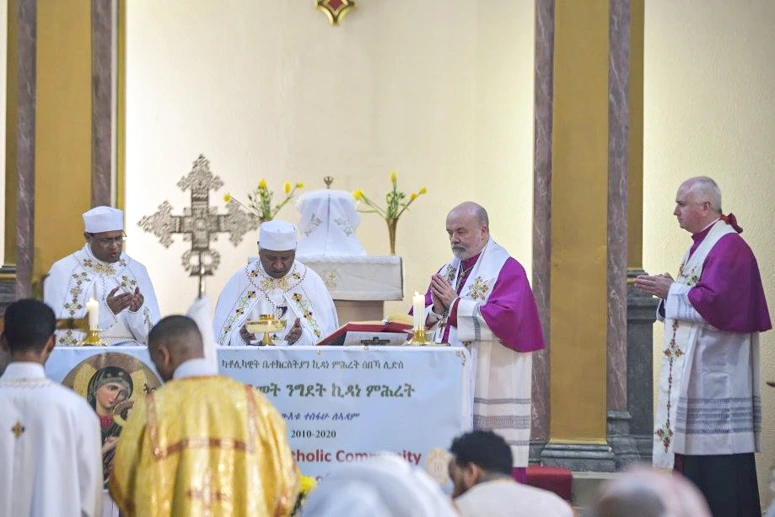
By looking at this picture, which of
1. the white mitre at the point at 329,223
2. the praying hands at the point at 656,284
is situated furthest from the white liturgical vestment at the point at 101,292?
the praying hands at the point at 656,284

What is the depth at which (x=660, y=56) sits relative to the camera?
10.9 metres

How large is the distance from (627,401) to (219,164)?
4.24 metres

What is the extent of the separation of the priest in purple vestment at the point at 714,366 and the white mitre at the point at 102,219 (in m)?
3.40

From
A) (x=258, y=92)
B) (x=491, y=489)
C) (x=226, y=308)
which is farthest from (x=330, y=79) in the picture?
(x=491, y=489)

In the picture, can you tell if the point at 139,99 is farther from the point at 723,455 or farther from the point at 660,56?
the point at 723,455

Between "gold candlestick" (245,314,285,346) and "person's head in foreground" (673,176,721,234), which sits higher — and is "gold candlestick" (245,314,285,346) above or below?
below

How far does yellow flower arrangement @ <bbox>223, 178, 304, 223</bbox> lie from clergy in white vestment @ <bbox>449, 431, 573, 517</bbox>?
6.31 m

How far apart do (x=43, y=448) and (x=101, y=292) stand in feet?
11.0

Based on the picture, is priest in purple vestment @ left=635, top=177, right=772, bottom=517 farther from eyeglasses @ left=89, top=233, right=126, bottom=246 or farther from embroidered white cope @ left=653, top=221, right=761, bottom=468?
eyeglasses @ left=89, top=233, right=126, bottom=246

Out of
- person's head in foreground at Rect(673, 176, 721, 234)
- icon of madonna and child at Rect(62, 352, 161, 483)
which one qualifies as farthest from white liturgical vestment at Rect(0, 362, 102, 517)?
person's head in foreground at Rect(673, 176, 721, 234)

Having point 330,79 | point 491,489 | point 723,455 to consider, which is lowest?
point 723,455

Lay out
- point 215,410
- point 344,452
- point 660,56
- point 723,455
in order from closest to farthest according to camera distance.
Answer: point 215,410, point 344,452, point 723,455, point 660,56

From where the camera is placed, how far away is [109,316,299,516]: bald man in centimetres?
466

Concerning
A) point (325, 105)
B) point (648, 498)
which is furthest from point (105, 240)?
point (648, 498)
